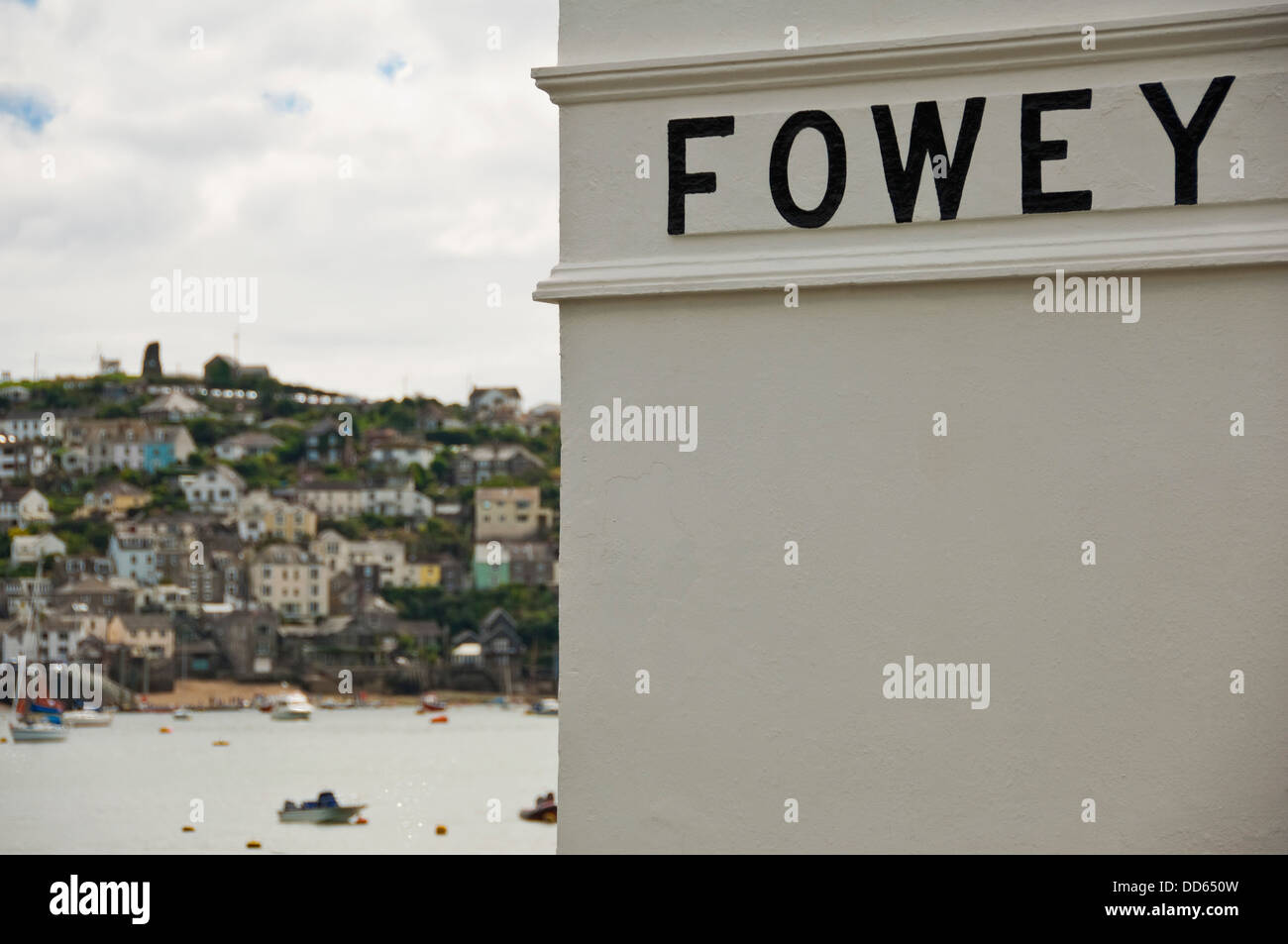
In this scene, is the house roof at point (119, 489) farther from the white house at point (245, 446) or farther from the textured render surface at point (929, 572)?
the textured render surface at point (929, 572)

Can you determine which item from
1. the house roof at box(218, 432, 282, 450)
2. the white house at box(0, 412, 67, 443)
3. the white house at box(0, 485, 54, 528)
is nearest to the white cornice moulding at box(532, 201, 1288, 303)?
the house roof at box(218, 432, 282, 450)

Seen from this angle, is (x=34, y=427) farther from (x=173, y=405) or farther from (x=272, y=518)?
(x=272, y=518)

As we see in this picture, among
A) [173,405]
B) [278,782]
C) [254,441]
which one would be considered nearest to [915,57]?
[278,782]

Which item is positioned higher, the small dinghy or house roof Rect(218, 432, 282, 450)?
house roof Rect(218, 432, 282, 450)

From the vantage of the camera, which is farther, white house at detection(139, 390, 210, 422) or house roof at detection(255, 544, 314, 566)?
white house at detection(139, 390, 210, 422)

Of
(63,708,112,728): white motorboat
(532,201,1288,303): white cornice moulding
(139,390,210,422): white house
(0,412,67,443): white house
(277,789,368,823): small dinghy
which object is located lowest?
(63,708,112,728): white motorboat

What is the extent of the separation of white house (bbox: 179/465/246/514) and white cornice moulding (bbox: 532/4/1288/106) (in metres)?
69.0

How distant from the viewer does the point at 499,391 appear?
73688 millimetres

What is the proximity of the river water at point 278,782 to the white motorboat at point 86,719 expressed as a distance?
518mm

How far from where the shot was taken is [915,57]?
356 centimetres

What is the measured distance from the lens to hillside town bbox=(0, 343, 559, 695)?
6288cm

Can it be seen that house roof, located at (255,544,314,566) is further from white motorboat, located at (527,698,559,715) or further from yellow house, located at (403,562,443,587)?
white motorboat, located at (527,698,559,715)

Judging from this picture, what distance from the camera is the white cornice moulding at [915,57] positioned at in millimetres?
3371
